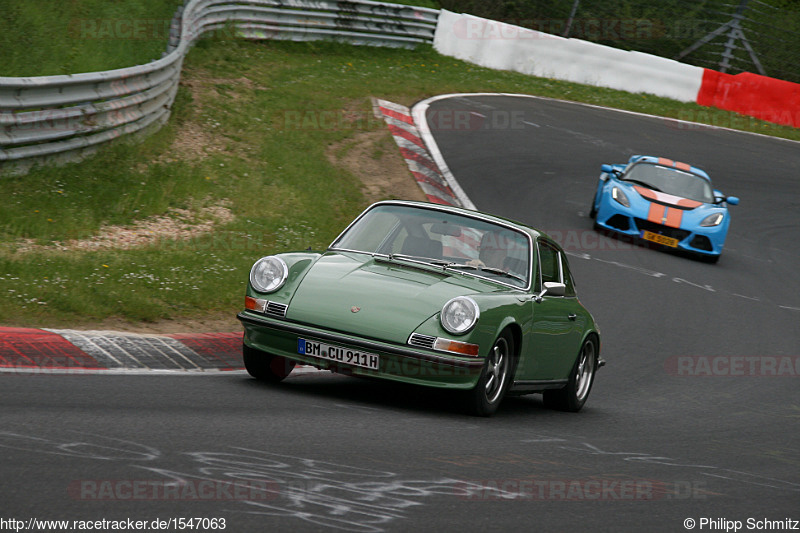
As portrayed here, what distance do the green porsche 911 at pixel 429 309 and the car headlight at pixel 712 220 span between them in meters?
8.43

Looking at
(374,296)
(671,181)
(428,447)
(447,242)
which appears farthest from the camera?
(671,181)

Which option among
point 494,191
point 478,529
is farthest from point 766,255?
point 478,529

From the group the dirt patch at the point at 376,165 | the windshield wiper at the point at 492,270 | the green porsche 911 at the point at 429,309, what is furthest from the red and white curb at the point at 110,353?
the dirt patch at the point at 376,165

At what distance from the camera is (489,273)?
7.50 metres

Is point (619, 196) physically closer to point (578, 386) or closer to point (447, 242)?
point (578, 386)

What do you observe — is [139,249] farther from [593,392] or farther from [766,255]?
[766,255]

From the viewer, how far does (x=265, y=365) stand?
7.21m

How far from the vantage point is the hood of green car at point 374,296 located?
21.6 feet

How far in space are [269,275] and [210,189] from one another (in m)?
6.62

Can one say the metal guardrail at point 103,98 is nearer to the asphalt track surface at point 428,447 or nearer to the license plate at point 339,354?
the asphalt track surface at point 428,447

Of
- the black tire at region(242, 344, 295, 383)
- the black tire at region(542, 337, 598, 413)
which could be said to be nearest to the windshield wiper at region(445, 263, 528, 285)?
the black tire at region(542, 337, 598, 413)

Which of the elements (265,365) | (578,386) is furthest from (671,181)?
(265,365)

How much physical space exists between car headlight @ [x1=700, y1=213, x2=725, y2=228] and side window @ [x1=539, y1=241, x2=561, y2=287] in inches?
337

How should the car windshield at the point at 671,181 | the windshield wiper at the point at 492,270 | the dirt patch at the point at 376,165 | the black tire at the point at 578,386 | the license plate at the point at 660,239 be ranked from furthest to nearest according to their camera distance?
1. the car windshield at the point at 671,181
2. the license plate at the point at 660,239
3. the dirt patch at the point at 376,165
4. the black tire at the point at 578,386
5. the windshield wiper at the point at 492,270
